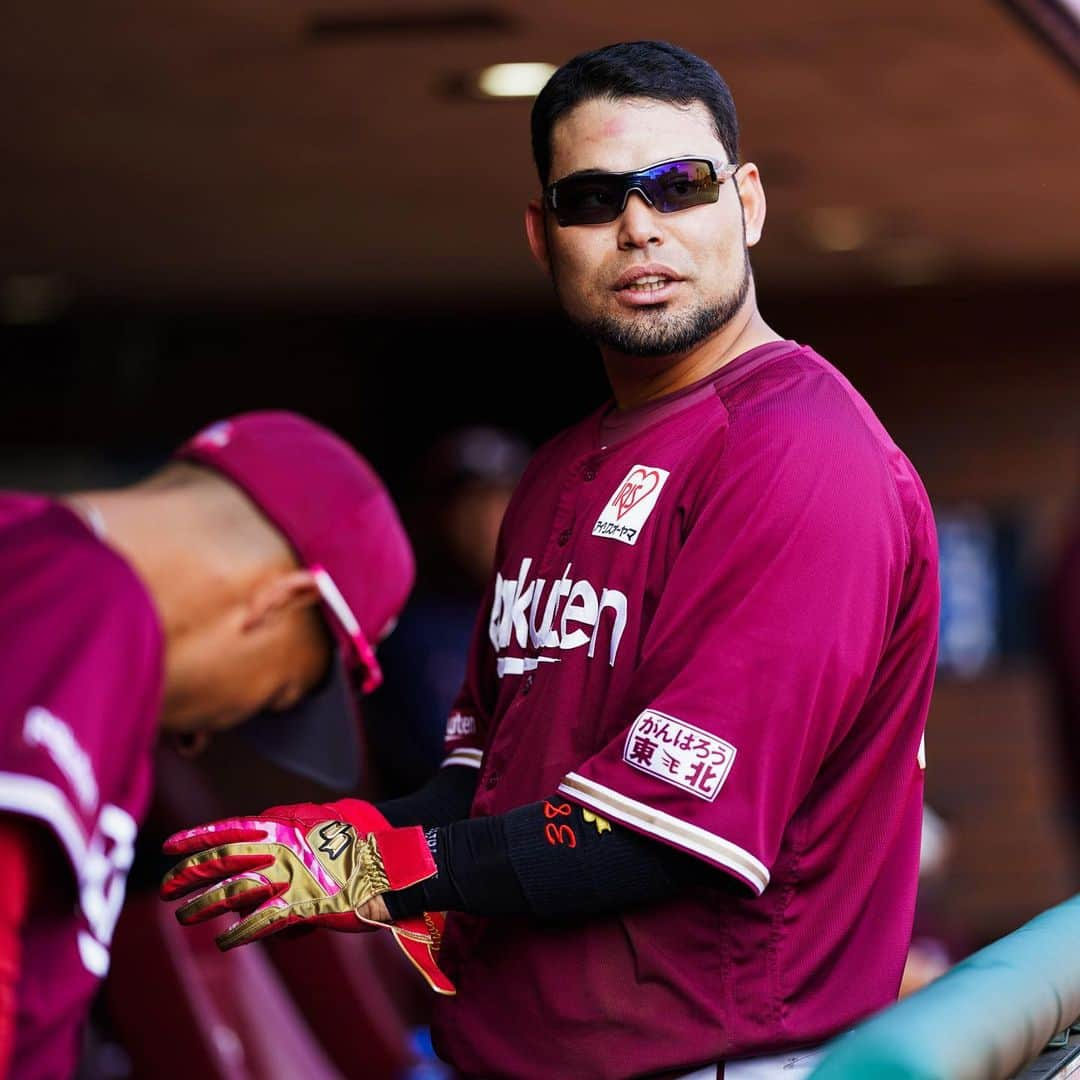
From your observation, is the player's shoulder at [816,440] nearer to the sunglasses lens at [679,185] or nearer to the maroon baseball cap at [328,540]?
the sunglasses lens at [679,185]

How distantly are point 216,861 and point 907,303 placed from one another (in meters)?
7.42

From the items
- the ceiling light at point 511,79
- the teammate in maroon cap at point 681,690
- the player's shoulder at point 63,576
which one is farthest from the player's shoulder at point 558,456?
the ceiling light at point 511,79

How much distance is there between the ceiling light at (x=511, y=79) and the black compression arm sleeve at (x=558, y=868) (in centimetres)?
346

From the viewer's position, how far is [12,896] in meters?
1.41

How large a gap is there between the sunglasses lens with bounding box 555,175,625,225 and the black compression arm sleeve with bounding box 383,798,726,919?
0.62m

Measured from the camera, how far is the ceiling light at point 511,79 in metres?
4.95

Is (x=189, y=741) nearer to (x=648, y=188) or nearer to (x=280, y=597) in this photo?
(x=280, y=597)

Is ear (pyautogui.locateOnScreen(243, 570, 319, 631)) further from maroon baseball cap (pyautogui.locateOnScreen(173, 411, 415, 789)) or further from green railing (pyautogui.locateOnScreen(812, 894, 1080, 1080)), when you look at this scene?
green railing (pyautogui.locateOnScreen(812, 894, 1080, 1080))

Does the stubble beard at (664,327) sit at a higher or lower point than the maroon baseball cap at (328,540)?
higher

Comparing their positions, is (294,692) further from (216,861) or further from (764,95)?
(764,95)

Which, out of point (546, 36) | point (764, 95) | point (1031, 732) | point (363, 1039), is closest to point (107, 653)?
point (363, 1039)

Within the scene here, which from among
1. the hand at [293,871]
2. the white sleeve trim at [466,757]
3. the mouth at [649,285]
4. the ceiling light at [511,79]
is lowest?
the white sleeve trim at [466,757]

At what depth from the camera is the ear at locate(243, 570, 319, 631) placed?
192cm

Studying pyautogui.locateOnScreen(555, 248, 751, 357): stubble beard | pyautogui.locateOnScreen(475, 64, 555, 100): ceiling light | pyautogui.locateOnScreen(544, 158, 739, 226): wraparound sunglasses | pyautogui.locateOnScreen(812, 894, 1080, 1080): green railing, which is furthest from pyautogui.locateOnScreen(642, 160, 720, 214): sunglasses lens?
pyautogui.locateOnScreen(475, 64, 555, 100): ceiling light
